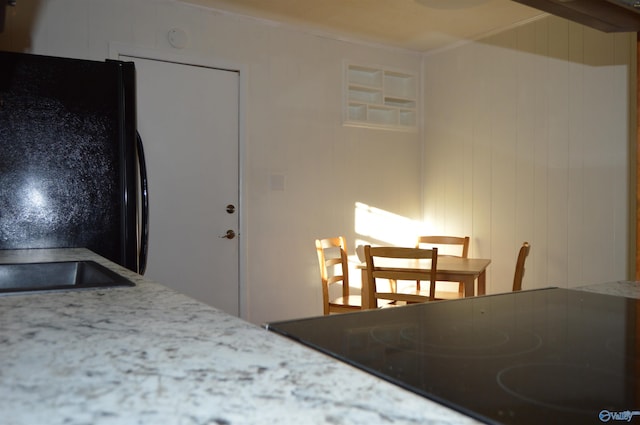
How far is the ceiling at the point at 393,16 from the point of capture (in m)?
3.54

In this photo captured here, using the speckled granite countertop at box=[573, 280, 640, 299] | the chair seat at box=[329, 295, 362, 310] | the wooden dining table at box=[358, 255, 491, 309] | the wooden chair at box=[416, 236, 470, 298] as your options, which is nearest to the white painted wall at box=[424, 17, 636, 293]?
the wooden chair at box=[416, 236, 470, 298]

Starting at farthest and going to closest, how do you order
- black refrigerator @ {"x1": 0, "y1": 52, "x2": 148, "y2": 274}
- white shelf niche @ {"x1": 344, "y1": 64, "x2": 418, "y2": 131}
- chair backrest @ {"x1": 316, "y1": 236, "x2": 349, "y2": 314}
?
white shelf niche @ {"x1": 344, "y1": 64, "x2": 418, "y2": 131} → chair backrest @ {"x1": 316, "y1": 236, "x2": 349, "y2": 314} → black refrigerator @ {"x1": 0, "y1": 52, "x2": 148, "y2": 274}

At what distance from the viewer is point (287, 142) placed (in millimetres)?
4020

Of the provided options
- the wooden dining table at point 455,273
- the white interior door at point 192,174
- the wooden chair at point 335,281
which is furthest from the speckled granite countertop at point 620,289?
the white interior door at point 192,174

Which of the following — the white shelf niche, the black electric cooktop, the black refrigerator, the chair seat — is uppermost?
the white shelf niche

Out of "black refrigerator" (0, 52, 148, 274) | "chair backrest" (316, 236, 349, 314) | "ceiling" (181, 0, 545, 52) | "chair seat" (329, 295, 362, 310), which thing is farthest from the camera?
"ceiling" (181, 0, 545, 52)

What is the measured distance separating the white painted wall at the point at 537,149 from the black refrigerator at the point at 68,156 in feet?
9.53

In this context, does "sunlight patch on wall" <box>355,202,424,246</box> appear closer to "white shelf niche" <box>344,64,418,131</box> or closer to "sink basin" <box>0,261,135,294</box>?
"white shelf niche" <box>344,64,418,131</box>

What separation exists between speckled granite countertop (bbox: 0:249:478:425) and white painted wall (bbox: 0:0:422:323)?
3061 mm

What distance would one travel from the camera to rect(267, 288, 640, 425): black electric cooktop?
50cm

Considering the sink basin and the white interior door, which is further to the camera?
the white interior door

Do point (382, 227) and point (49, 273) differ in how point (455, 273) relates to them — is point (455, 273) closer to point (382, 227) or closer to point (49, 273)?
point (382, 227)

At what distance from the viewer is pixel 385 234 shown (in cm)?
452

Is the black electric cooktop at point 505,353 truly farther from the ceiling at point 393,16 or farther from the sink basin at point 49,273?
the ceiling at point 393,16
